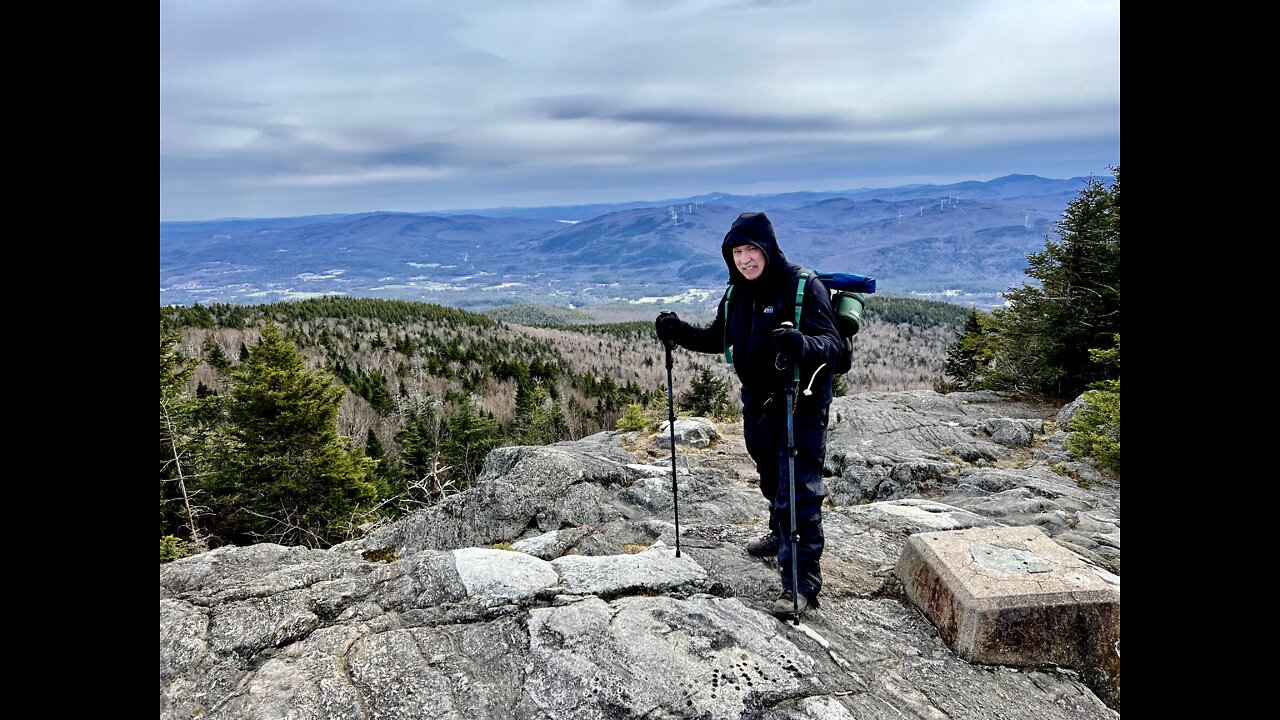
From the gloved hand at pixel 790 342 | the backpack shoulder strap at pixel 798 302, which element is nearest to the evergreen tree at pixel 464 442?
the backpack shoulder strap at pixel 798 302

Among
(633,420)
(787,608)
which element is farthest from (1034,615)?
(633,420)

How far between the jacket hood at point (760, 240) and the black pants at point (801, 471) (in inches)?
39.4

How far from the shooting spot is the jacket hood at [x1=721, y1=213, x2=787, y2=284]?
4.50m

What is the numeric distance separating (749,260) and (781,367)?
2.79 ft

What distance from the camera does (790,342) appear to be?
4.19m

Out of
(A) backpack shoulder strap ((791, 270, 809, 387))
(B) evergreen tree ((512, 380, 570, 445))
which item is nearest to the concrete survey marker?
(A) backpack shoulder strap ((791, 270, 809, 387))

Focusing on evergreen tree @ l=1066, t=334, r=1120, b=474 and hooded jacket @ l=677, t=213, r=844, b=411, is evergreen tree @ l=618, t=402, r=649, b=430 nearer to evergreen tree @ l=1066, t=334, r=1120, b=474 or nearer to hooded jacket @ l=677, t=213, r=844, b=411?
evergreen tree @ l=1066, t=334, r=1120, b=474

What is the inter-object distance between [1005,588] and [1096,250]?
1725 centimetres

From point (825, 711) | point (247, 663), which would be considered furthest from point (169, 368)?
point (825, 711)

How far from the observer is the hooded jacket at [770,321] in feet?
14.7

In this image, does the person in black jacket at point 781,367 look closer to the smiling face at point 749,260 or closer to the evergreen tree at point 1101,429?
the smiling face at point 749,260

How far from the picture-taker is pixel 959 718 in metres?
3.63

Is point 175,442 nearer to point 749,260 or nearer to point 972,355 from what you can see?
point 749,260
